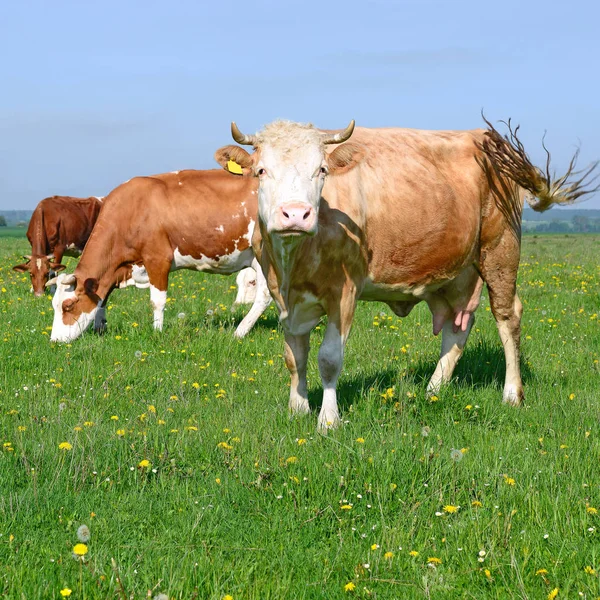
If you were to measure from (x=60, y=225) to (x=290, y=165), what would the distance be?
13.3m

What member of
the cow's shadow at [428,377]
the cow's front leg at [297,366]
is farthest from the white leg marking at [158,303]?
the cow's front leg at [297,366]

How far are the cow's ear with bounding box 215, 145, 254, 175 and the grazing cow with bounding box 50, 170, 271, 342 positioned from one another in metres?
4.44

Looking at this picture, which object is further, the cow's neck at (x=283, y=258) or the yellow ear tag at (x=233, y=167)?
the yellow ear tag at (x=233, y=167)

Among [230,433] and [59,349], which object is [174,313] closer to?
[59,349]

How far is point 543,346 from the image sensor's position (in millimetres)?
9148

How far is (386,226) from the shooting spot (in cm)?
664

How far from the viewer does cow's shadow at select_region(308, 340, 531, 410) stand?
705 cm

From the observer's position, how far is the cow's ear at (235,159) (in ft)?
19.9

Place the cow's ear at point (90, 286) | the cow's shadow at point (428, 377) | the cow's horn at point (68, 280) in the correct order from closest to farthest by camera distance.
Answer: the cow's shadow at point (428, 377)
the cow's horn at point (68, 280)
the cow's ear at point (90, 286)

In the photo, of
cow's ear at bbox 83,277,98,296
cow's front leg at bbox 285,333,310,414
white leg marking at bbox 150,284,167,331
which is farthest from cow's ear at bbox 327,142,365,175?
cow's ear at bbox 83,277,98,296

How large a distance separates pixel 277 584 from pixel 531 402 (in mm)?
4096

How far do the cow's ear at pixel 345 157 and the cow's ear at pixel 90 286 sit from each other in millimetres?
5448

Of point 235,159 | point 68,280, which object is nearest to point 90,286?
point 68,280

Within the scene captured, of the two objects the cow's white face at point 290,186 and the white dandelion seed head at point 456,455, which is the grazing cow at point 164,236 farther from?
the white dandelion seed head at point 456,455
